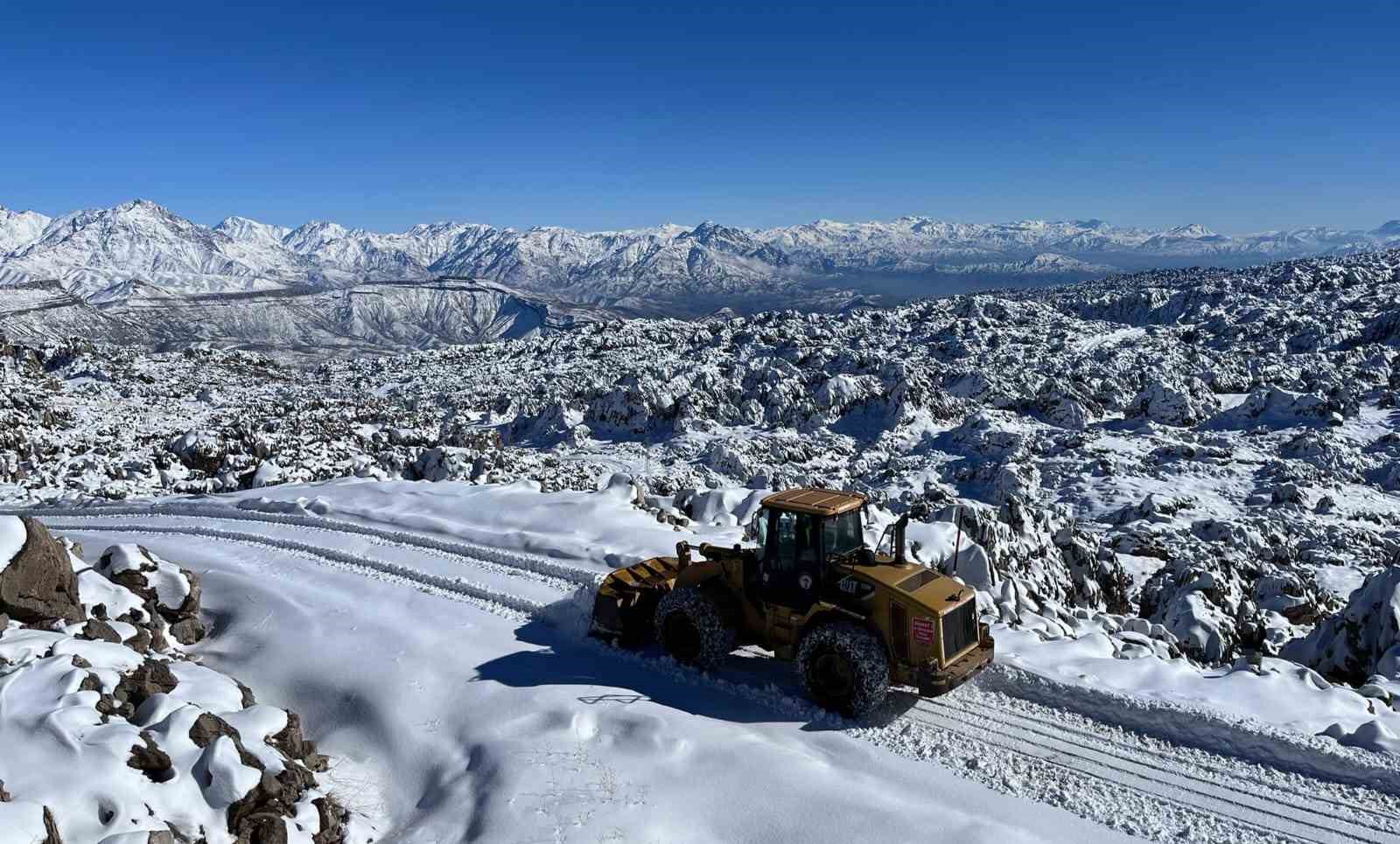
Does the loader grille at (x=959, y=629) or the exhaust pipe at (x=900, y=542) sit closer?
the loader grille at (x=959, y=629)

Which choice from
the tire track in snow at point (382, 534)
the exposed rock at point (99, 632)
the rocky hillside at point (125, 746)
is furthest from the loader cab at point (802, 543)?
the exposed rock at point (99, 632)

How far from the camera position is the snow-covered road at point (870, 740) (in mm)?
7477

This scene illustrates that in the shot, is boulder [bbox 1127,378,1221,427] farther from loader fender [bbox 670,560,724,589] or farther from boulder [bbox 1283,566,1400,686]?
loader fender [bbox 670,560,724,589]

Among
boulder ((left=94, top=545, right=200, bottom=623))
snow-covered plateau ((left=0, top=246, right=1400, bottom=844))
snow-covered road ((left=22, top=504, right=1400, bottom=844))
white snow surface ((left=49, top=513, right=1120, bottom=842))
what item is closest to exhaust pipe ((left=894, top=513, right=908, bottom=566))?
snow-covered plateau ((left=0, top=246, right=1400, bottom=844))

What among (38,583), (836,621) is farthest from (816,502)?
(38,583)

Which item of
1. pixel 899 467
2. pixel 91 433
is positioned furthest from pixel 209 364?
pixel 899 467

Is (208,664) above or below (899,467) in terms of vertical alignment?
above

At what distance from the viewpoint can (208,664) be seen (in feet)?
39.2

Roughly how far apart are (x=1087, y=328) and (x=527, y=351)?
90329 mm

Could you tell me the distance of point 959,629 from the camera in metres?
9.16

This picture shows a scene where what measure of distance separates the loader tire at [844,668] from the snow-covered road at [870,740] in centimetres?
29

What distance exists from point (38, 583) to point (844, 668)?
10859mm

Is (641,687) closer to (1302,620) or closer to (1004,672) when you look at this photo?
(1004,672)

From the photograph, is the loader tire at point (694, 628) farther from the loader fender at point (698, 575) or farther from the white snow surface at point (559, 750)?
the white snow surface at point (559, 750)
